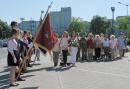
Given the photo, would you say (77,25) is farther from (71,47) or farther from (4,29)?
(71,47)

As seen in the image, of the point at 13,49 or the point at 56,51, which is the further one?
the point at 56,51

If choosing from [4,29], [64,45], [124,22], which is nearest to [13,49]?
[64,45]

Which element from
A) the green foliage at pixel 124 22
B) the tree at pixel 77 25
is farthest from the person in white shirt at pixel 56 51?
the tree at pixel 77 25

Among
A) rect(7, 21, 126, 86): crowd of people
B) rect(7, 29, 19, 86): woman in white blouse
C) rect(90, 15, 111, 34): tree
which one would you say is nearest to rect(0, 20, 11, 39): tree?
rect(90, 15, 111, 34): tree

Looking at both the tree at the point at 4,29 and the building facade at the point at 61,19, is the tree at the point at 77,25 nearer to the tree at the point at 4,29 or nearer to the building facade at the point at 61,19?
the tree at the point at 4,29

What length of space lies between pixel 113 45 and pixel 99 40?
1.28m

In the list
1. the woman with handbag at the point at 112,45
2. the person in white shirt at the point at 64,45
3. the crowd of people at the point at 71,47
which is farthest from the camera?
the woman with handbag at the point at 112,45

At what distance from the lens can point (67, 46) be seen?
16.1 metres

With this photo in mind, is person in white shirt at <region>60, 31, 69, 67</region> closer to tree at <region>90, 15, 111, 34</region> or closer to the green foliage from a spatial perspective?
the green foliage

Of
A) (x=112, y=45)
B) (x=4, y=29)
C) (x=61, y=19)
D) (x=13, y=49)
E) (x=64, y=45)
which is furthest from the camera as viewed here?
(x=61, y=19)

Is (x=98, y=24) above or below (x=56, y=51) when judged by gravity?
above

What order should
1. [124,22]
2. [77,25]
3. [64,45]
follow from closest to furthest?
[64,45], [124,22], [77,25]

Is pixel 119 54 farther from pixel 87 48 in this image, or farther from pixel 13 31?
pixel 13 31

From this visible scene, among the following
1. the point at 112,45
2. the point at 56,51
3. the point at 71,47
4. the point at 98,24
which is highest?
the point at 98,24
